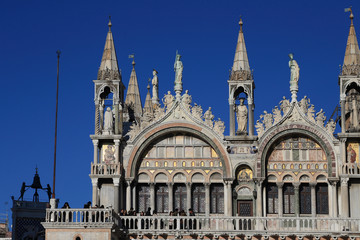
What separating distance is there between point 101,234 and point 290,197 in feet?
37.7

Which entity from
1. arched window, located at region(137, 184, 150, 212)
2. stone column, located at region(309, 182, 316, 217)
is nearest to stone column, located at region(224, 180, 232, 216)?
arched window, located at region(137, 184, 150, 212)

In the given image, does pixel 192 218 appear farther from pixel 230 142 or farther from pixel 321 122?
pixel 321 122

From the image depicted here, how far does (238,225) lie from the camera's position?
2149 inches

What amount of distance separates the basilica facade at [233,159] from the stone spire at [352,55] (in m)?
0.06

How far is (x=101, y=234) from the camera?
51.8 meters

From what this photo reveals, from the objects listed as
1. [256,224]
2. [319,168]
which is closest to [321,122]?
[319,168]

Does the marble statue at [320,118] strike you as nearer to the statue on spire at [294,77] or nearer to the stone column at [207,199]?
the statue on spire at [294,77]

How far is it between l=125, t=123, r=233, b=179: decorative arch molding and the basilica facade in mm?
55

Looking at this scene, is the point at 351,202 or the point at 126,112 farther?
the point at 126,112

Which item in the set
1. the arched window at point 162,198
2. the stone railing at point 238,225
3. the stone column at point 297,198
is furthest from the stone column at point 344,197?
the arched window at point 162,198

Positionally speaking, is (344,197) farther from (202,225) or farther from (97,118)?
(97,118)

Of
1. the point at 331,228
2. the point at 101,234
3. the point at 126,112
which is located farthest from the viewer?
the point at 126,112

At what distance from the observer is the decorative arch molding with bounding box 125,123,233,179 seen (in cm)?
5731

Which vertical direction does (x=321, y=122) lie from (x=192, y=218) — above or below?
above
